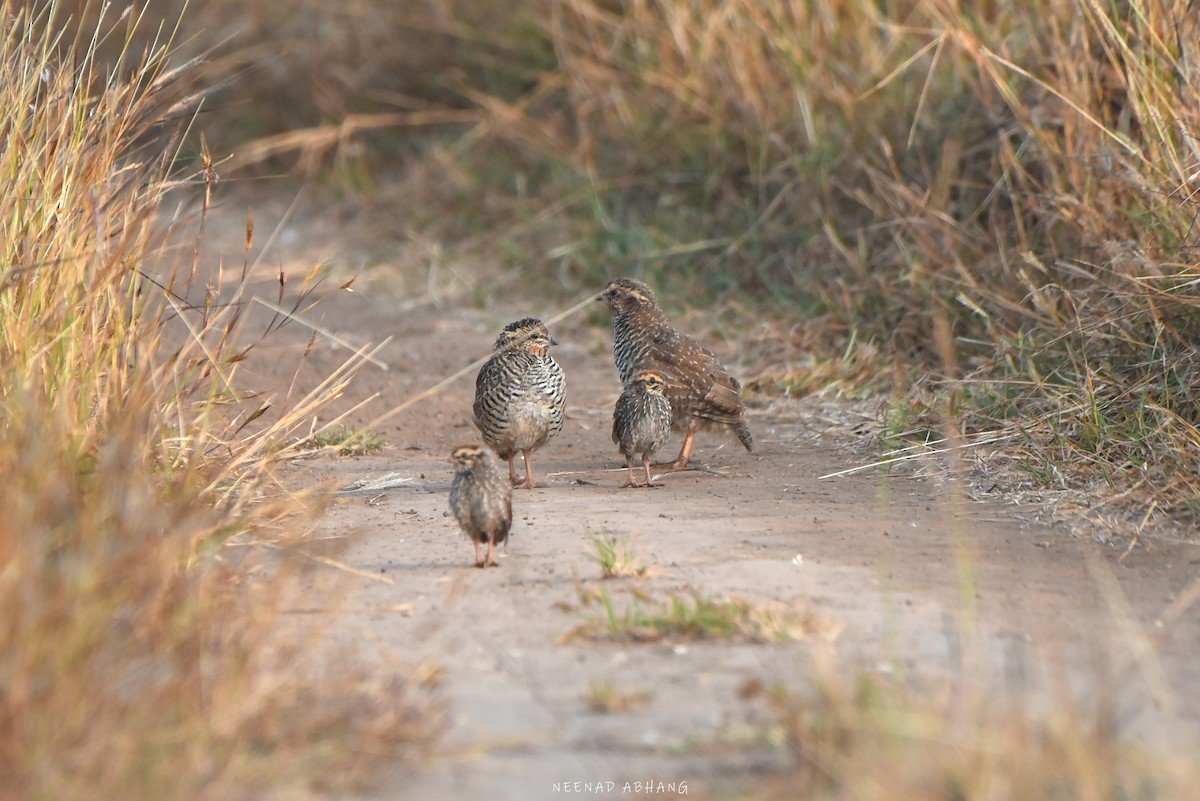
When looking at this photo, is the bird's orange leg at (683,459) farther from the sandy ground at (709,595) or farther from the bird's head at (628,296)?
the bird's head at (628,296)

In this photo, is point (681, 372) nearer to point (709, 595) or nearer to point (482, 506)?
point (482, 506)

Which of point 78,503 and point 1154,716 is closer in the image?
point 1154,716

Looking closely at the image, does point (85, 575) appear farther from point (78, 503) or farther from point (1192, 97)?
point (1192, 97)

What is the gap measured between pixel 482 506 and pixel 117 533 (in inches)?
69.0

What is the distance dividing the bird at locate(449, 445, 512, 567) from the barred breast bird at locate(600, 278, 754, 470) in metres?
2.25

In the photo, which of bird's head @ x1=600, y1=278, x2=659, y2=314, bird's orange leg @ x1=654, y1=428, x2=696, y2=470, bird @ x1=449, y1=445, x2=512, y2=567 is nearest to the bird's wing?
bird's orange leg @ x1=654, y1=428, x2=696, y2=470

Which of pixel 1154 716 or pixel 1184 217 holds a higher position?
pixel 1184 217

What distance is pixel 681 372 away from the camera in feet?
27.0

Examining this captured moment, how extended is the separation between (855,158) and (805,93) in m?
0.70

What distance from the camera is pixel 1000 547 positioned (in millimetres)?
6262

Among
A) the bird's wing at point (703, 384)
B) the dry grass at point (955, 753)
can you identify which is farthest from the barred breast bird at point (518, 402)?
the dry grass at point (955, 753)

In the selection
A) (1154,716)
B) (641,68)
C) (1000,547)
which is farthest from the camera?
(641,68)

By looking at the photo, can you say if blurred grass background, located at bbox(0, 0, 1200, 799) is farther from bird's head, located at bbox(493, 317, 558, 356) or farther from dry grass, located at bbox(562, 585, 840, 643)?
bird's head, located at bbox(493, 317, 558, 356)

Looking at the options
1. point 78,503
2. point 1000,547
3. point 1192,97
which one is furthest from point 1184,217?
point 78,503
